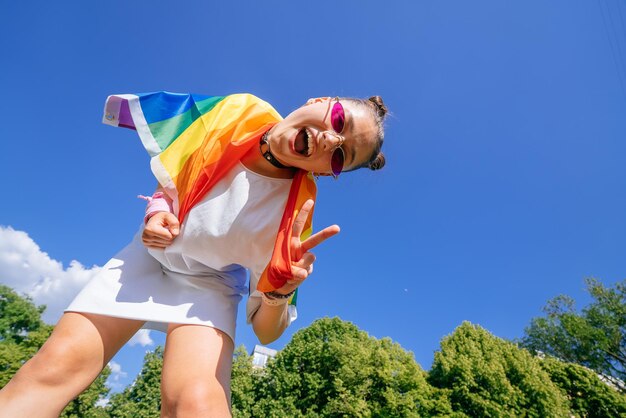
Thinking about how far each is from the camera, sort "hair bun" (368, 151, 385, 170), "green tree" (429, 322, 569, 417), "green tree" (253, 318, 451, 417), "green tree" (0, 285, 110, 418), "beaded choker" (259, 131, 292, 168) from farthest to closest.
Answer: "green tree" (0, 285, 110, 418) < "green tree" (253, 318, 451, 417) < "green tree" (429, 322, 569, 417) < "hair bun" (368, 151, 385, 170) < "beaded choker" (259, 131, 292, 168)

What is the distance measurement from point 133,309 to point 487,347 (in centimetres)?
2135

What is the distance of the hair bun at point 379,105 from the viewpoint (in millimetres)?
2414

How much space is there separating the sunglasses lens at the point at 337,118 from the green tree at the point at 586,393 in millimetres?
24409

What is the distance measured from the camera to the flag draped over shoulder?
2.05 meters

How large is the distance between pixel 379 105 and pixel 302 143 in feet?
2.39

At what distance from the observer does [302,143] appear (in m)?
2.07

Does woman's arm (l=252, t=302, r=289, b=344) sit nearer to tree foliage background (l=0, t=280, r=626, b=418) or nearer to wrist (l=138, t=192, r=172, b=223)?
wrist (l=138, t=192, r=172, b=223)

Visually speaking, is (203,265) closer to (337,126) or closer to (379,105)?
(337,126)

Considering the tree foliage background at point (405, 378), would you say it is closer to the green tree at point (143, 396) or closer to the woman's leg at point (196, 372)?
the green tree at point (143, 396)

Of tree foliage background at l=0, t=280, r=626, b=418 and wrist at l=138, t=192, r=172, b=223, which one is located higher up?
tree foliage background at l=0, t=280, r=626, b=418

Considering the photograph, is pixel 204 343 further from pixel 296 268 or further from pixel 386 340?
pixel 386 340

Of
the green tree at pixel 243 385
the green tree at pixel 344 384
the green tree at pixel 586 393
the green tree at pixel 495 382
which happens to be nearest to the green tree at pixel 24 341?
the green tree at pixel 243 385

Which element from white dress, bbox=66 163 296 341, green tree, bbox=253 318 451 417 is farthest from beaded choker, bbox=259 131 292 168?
green tree, bbox=253 318 451 417

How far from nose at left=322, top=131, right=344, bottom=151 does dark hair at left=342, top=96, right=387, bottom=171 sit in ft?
0.97
